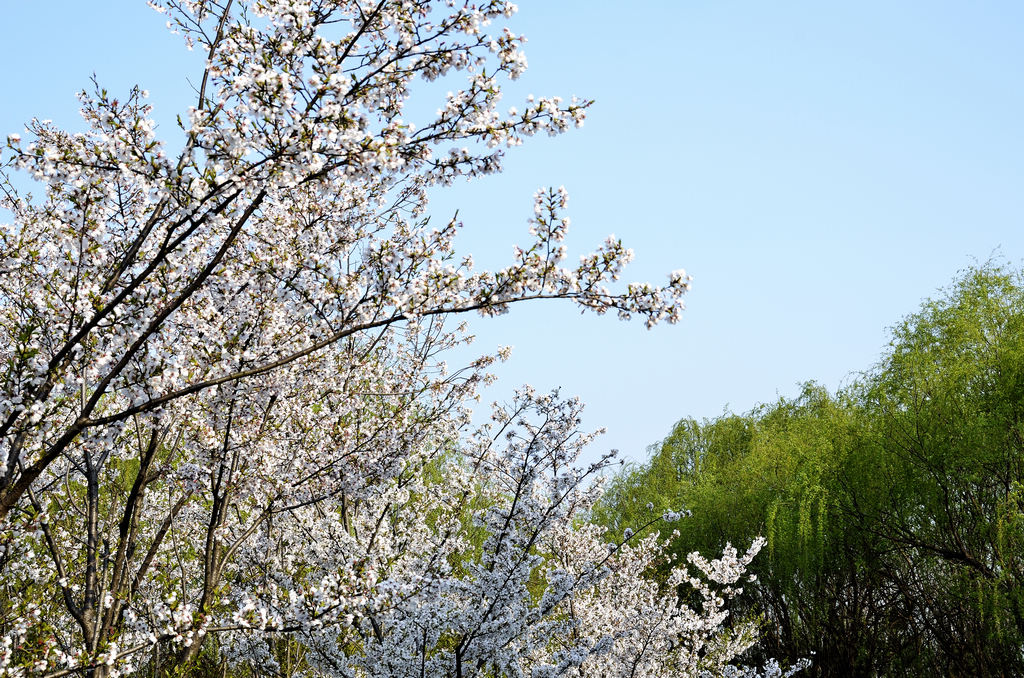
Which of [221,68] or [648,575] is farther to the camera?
[648,575]

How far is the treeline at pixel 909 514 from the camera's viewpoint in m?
12.6

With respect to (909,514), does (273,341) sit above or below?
above

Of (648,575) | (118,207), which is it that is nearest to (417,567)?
(118,207)

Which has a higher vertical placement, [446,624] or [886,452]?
[886,452]

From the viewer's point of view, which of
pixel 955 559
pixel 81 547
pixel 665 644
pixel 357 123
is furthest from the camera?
pixel 955 559

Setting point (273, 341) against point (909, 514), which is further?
point (909, 514)

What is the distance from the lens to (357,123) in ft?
12.9

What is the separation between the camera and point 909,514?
44.7 ft

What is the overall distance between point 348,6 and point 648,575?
1707 cm

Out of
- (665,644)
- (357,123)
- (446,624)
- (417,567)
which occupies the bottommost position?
(665,644)

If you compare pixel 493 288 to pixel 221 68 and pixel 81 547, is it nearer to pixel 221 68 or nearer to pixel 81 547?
pixel 221 68

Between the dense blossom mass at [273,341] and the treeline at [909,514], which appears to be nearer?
the dense blossom mass at [273,341]

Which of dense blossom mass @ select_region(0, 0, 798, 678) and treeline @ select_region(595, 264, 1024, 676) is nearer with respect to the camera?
dense blossom mass @ select_region(0, 0, 798, 678)

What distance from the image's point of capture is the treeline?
1256 centimetres
